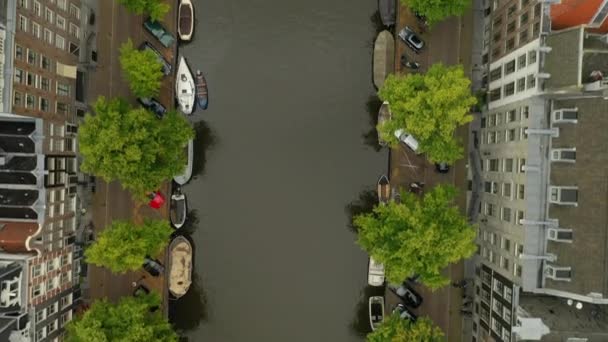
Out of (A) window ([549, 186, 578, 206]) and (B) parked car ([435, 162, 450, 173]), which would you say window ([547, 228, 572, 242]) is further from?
(B) parked car ([435, 162, 450, 173])

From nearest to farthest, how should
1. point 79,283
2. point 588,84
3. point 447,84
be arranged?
point 588,84 < point 447,84 < point 79,283

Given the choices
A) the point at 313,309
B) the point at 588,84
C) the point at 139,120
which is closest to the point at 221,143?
the point at 139,120

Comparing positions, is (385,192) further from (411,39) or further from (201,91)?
(201,91)

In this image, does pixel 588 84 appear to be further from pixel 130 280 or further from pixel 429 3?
pixel 130 280

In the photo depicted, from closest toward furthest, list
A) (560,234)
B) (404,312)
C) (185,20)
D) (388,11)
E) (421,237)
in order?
(560,234) < (421,237) < (388,11) < (185,20) < (404,312)

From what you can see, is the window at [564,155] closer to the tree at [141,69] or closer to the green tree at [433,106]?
the green tree at [433,106]

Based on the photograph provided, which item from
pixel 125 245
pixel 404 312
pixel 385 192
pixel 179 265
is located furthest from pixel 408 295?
pixel 125 245

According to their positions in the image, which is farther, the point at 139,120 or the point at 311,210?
the point at 311,210

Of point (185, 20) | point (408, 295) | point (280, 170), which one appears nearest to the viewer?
point (185, 20)
